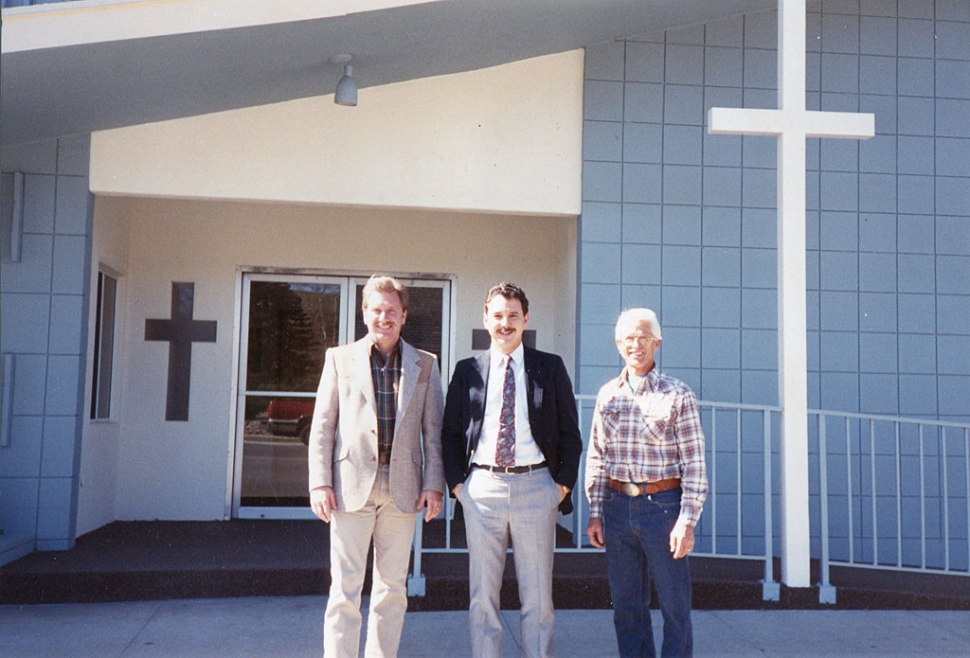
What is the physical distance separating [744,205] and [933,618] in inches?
101

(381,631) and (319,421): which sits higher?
(319,421)

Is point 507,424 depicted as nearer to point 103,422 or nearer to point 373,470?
point 373,470

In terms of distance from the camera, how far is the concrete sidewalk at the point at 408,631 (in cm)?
371

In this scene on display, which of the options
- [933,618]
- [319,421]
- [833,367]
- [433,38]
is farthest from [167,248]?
[933,618]

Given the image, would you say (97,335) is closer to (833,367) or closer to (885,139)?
(833,367)

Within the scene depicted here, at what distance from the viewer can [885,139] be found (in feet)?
18.6

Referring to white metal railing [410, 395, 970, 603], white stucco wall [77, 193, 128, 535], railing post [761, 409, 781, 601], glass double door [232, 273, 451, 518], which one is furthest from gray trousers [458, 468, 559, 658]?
glass double door [232, 273, 451, 518]

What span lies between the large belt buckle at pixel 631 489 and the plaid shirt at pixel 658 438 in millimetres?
20

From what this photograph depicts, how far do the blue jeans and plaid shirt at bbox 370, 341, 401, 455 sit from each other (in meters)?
0.80

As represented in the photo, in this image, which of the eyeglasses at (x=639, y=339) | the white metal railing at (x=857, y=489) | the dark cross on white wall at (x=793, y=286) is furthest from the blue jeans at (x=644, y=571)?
the white metal railing at (x=857, y=489)

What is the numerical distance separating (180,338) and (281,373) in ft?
2.48

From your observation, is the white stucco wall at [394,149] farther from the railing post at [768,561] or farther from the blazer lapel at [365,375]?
the blazer lapel at [365,375]

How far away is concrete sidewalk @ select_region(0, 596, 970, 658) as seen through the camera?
3715 millimetres

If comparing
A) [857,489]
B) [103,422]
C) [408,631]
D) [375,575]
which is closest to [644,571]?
[375,575]
